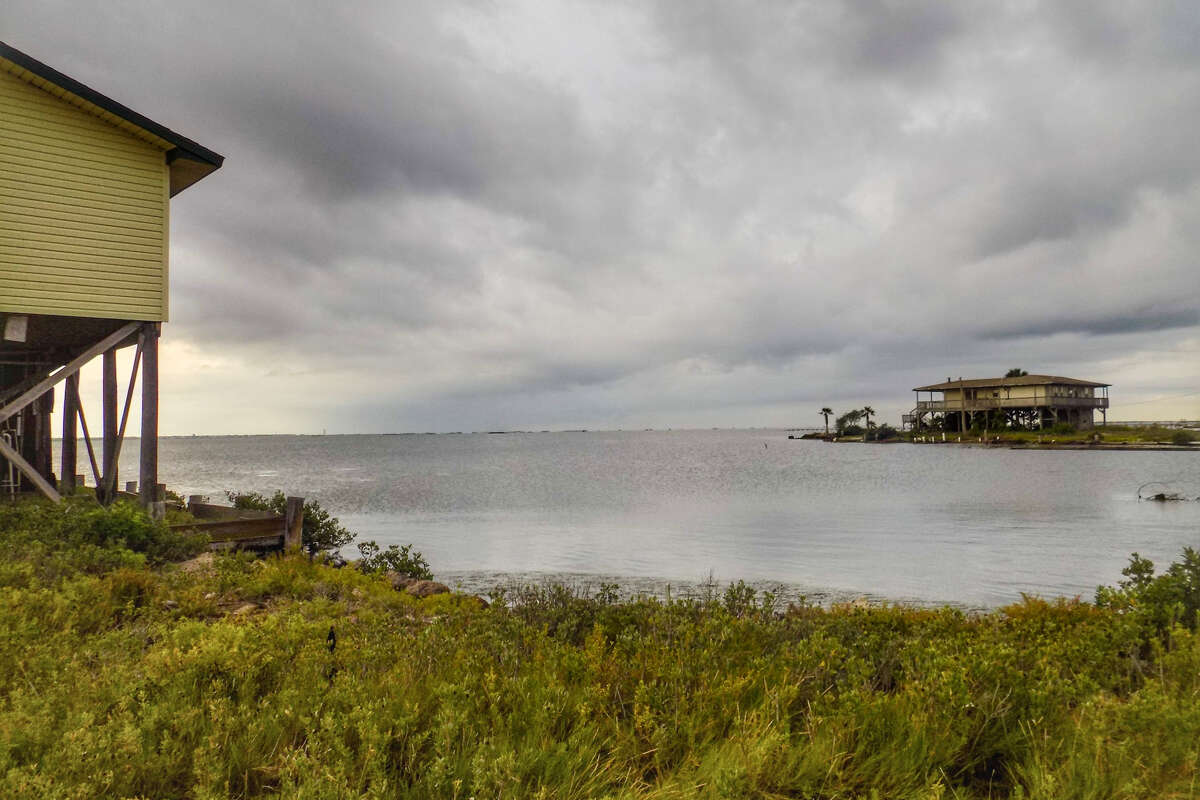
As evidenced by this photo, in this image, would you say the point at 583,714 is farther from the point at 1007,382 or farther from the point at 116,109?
the point at 1007,382

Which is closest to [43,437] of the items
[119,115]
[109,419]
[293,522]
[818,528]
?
[109,419]

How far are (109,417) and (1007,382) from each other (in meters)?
89.7

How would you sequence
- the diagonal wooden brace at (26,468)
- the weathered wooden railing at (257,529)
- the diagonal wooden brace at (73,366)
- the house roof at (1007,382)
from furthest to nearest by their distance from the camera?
the house roof at (1007,382)
the weathered wooden railing at (257,529)
the diagonal wooden brace at (73,366)
the diagonal wooden brace at (26,468)

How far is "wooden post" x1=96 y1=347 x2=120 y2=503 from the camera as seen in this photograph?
15.1 meters

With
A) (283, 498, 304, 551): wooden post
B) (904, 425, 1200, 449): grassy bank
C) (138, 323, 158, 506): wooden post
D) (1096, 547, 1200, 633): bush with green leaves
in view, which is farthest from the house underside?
(904, 425, 1200, 449): grassy bank

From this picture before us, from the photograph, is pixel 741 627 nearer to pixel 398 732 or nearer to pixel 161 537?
pixel 398 732

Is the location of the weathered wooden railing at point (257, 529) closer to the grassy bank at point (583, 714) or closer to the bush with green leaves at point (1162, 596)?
the grassy bank at point (583, 714)

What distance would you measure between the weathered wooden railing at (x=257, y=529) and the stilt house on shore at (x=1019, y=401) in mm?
85568

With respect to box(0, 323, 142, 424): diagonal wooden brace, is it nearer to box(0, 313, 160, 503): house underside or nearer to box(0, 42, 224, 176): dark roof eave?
box(0, 313, 160, 503): house underside

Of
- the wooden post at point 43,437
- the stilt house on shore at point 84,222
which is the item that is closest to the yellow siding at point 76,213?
the stilt house on shore at point 84,222

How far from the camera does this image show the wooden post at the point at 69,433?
1872 cm

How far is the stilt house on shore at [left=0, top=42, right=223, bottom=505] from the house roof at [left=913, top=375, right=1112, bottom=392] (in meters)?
87.6

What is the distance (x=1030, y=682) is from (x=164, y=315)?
15.9 m

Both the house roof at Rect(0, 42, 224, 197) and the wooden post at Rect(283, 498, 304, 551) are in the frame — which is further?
the wooden post at Rect(283, 498, 304, 551)
